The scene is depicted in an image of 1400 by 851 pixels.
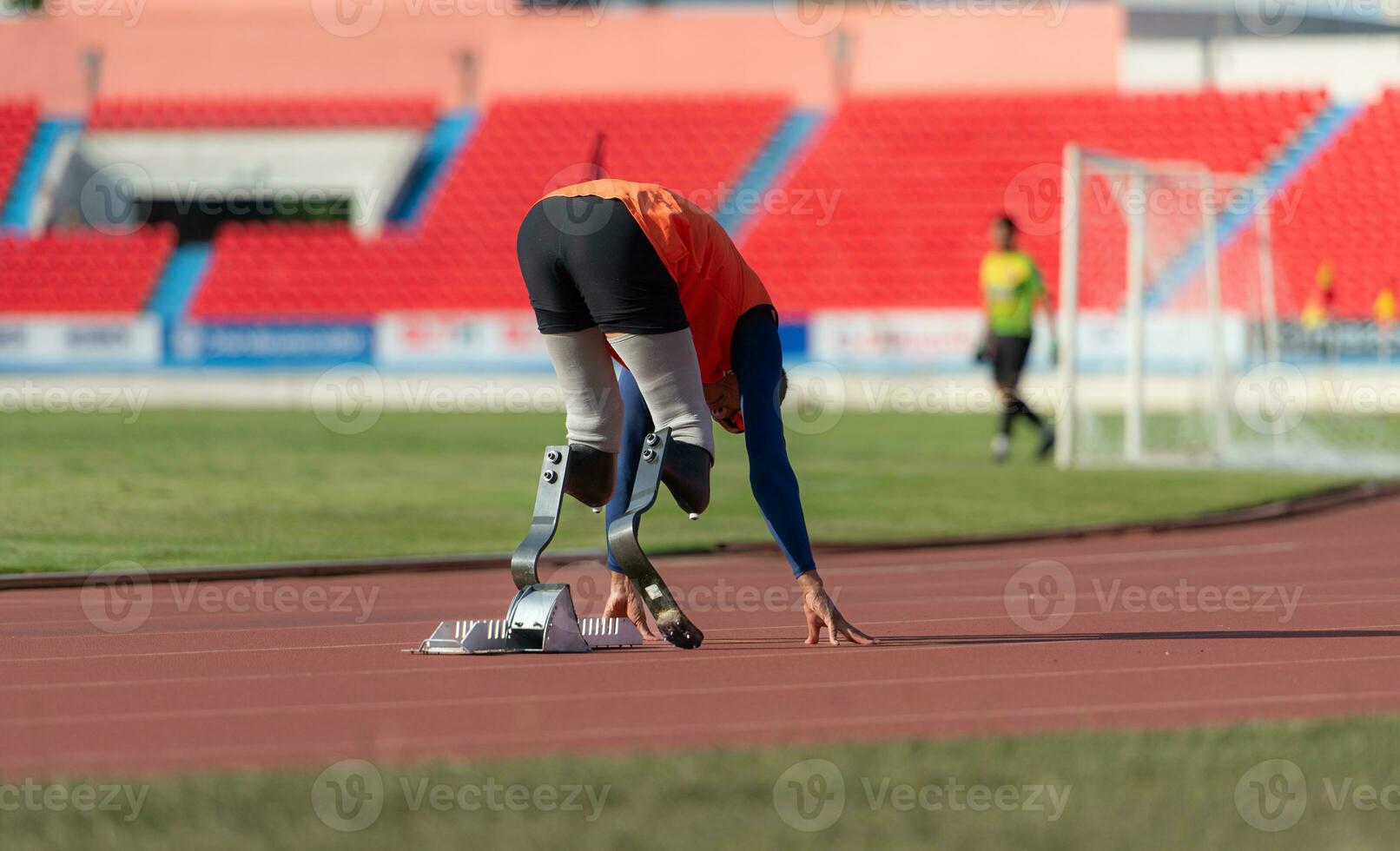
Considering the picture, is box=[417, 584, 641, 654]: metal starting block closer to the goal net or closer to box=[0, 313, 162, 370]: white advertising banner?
the goal net

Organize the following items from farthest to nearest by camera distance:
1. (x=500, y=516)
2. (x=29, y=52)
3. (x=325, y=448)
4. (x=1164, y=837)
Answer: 1. (x=29, y=52)
2. (x=325, y=448)
3. (x=500, y=516)
4. (x=1164, y=837)

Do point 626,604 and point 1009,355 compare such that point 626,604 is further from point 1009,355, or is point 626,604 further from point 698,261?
point 1009,355

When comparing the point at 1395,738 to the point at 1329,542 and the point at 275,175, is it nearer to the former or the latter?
the point at 1329,542

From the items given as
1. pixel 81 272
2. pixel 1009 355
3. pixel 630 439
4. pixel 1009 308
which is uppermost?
pixel 81 272

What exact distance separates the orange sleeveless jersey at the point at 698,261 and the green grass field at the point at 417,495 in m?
4.23

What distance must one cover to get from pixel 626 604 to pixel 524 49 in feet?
118

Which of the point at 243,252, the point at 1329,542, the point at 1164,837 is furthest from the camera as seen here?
the point at 243,252

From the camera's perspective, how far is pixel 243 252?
37438mm

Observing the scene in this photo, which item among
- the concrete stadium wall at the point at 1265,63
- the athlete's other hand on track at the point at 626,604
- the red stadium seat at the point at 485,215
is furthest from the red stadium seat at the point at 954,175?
the athlete's other hand on track at the point at 626,604

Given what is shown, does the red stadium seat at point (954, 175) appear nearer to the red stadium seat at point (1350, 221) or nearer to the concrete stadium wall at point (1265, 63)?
the red stadium seat at point (1350, 221)

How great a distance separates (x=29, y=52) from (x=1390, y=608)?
134 ft

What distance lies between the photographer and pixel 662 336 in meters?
6.21

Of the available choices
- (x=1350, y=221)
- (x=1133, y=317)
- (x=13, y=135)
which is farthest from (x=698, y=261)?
(x=13, y=135)

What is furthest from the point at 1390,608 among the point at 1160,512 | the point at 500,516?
the point at 500,516
